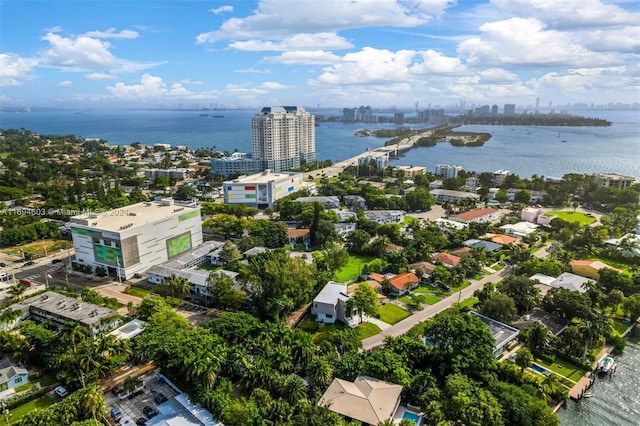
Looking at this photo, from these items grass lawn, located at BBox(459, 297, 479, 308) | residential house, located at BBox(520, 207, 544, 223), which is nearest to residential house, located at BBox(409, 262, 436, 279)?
grass lawn, located at BBox(459, 297, 479, 308)

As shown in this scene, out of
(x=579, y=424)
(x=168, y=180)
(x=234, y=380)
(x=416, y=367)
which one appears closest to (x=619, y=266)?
(x=579, y=424)

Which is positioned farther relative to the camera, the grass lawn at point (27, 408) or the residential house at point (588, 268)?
the residential house at point (588, 268)

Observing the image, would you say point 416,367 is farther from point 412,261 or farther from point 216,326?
point 412,261

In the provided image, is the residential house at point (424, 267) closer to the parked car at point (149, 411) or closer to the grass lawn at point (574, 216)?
the parked car at point (149, 411)

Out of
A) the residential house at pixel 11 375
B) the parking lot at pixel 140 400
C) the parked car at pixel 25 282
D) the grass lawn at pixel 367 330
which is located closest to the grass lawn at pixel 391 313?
the grass lawn at pixel 367 330

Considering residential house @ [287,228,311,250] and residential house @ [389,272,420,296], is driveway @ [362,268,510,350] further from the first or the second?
residential house @ [287,228,311,250]

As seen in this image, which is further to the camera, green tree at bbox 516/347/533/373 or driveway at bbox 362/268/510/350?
driveway at bbox 362/268/510/350
